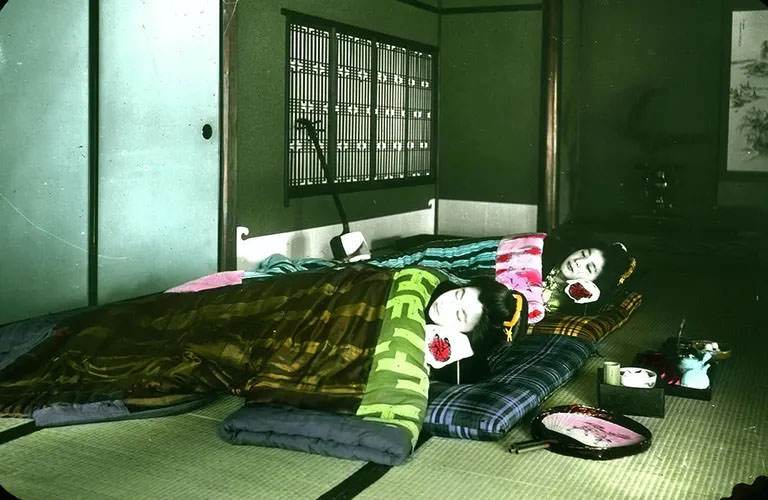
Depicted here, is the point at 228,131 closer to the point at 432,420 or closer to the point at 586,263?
the point at 586,263

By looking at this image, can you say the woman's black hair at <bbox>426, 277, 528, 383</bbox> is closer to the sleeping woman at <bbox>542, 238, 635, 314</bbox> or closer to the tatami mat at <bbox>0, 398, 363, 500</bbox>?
the tatami mat at <bbox>0, 398, 363, 500</bbox>

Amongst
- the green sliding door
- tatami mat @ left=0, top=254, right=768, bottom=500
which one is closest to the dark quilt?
tatami mat @ left=0, top=254, right=768, bottom=500

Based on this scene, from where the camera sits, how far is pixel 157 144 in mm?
4723

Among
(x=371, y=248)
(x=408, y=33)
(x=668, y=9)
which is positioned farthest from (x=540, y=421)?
(x=668, y=9)

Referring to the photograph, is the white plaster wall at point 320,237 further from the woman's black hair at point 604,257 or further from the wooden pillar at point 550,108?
the woman's black hair at point 604,257

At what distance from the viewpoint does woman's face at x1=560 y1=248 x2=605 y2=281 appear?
174 inches

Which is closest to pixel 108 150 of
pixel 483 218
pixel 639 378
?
pixel 639 378

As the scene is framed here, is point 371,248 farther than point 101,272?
Yes

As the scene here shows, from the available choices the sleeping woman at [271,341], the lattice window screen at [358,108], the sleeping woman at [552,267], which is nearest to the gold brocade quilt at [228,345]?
the sleeping woman at [271,341]

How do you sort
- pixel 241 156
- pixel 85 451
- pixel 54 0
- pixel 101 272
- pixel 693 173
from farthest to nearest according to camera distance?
pixel 693 173 < pixel 241 156 < pixel 101 272 < pixel 54 0 < pixel 85 451

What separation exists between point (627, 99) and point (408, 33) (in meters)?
1.99

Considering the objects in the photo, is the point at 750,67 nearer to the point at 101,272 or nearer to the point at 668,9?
the point at 668,9

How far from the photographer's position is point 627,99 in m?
7.60

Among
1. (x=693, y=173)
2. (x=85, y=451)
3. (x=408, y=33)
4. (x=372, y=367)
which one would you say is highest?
(x=408, y=33)
